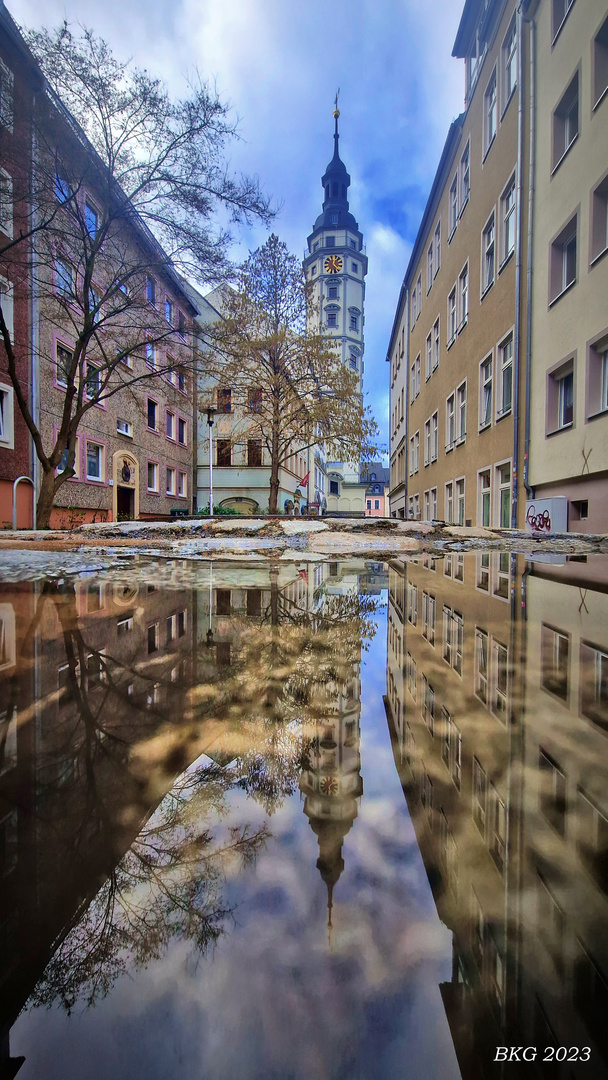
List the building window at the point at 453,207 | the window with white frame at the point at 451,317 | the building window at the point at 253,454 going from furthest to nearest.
A: the building window at the point at 253,454
the window with white frame at the point at 451,317
the building window at the point at 453,207

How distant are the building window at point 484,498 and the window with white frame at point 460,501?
169cm

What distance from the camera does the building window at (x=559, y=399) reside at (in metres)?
9.18

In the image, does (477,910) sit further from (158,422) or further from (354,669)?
(158,422)

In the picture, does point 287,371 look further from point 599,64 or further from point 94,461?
point 599,64

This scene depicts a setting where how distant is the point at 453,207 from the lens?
16.6 meters

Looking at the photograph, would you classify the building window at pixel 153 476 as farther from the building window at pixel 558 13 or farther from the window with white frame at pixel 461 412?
the building window at pixel 558 13

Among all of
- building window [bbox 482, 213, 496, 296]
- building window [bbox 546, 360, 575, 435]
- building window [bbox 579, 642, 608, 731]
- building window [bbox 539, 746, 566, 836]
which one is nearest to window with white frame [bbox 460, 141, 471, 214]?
building window [bbox 482, 213, 496, 296]

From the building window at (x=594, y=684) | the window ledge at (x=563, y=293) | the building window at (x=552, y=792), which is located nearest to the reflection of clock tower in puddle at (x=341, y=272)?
the window ledge at (x=563, y=293)

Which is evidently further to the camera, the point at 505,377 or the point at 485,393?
the point at 485,393

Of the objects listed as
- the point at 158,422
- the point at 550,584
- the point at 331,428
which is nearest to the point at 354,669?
the point at 550,584

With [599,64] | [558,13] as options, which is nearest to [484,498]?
[599,64]

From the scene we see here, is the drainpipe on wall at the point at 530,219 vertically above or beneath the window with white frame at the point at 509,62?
beneath

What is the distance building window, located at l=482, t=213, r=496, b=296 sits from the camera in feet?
41.6

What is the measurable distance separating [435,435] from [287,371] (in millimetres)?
6437
